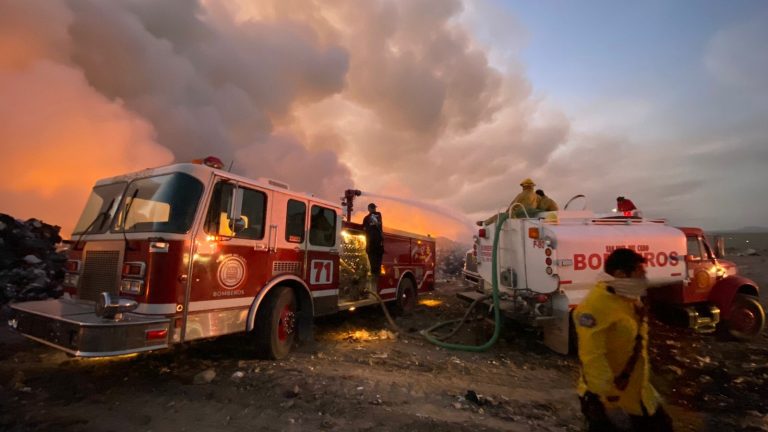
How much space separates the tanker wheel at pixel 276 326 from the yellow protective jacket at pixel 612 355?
414cm

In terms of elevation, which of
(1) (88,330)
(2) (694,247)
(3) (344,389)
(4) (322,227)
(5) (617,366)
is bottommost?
(3) (344,389)

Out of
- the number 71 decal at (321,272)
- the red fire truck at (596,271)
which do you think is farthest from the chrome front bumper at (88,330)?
the red fire truck at (596,271)

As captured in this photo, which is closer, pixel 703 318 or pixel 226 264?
pixel 226 264

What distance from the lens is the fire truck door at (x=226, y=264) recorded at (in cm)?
446

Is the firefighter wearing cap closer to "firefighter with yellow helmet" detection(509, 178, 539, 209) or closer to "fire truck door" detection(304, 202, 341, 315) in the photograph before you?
"fire truck door" detection(304, 202, 341, 315)

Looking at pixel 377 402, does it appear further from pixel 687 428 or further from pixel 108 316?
pixel 687 428

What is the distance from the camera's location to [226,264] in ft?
15.8

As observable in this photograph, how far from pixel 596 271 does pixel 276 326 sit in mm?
4979

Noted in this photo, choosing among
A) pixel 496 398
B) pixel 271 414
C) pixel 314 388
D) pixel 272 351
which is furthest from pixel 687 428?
pixel 272 351

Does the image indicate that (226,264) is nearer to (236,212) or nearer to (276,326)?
(236,212)

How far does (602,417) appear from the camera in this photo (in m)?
2.16

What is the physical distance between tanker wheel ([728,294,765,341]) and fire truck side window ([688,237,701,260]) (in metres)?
1.19

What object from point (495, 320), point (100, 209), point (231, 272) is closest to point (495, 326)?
point (495, 320)

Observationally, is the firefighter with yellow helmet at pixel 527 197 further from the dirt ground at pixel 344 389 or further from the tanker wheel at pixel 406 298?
the tanker wheel at pixel 406 298
